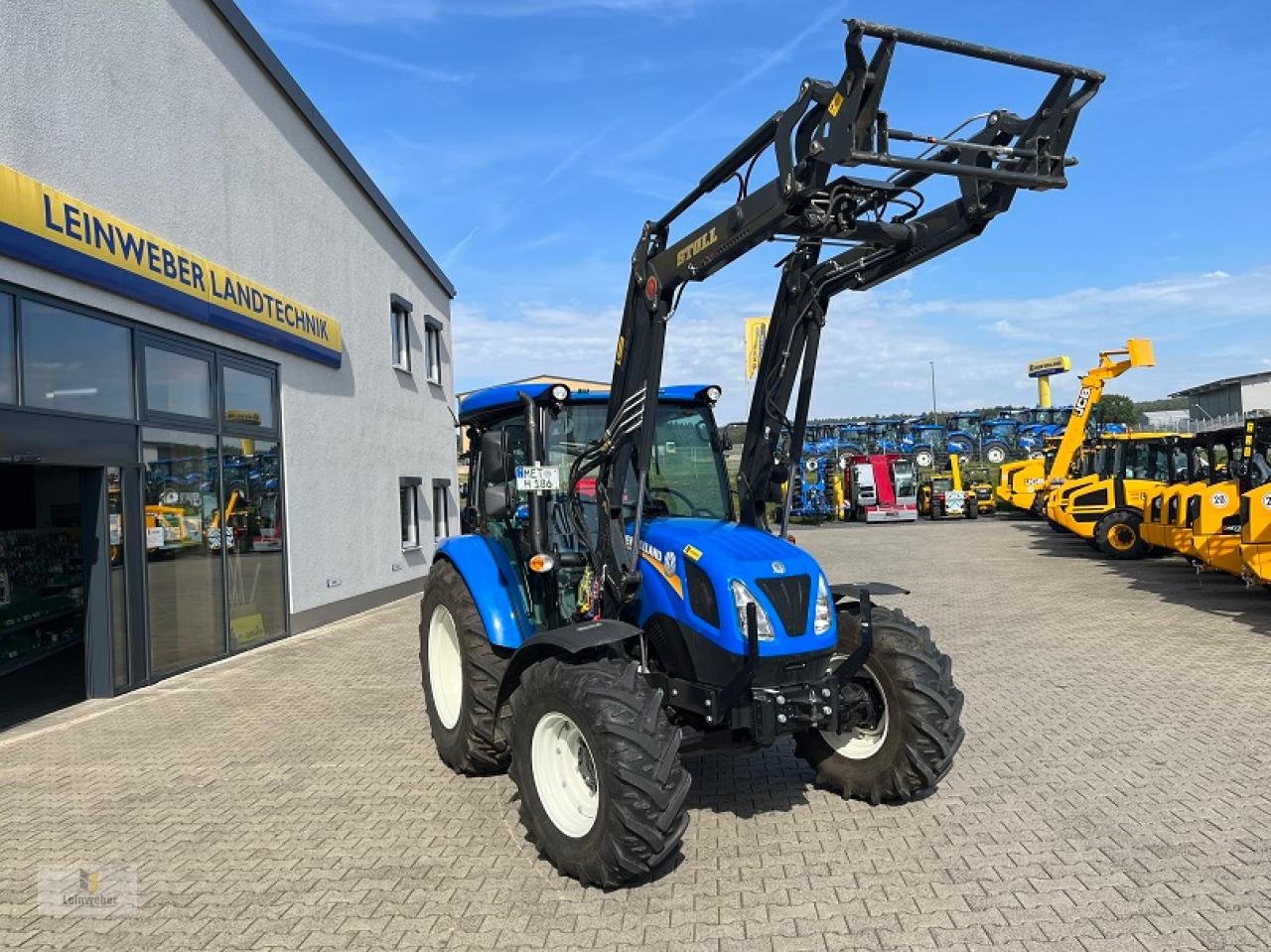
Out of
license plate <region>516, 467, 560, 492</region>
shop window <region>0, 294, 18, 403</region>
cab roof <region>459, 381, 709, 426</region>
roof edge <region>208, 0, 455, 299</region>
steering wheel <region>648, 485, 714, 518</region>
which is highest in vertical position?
roof edge <region>208, 0, 455, 299</region>

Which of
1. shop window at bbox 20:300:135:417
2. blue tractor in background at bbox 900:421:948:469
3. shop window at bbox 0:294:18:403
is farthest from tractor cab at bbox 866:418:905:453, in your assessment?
shop window at bbox 0:294:18:403

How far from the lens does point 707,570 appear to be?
4.39 metres

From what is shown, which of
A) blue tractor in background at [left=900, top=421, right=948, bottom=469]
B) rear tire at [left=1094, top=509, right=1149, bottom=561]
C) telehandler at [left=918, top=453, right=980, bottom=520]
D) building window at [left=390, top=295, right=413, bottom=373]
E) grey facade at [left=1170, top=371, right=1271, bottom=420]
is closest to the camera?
building window at [left=390, top=295, right=413, bottom=373]

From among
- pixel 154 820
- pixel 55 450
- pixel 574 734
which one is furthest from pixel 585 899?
pixel 55 450

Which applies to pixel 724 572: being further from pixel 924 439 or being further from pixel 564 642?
pixel 924 439

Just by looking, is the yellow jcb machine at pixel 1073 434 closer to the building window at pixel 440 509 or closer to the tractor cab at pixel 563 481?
the building window at pixel 440 509

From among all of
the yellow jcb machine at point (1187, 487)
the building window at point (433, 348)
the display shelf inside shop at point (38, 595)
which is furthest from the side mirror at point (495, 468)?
the building window at point (433, 348)

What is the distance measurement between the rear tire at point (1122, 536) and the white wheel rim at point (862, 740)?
48.1ft

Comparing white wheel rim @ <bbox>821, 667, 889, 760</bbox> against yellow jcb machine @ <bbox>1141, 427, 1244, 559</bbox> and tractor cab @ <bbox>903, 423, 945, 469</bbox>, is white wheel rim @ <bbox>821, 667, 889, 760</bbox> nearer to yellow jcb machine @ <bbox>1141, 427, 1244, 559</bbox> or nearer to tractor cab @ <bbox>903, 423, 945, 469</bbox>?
yellow jcb machine @ <bbox>1141, 427, 1244, 559</bbox>

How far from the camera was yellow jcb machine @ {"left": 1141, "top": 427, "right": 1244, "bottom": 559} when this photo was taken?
1288cm

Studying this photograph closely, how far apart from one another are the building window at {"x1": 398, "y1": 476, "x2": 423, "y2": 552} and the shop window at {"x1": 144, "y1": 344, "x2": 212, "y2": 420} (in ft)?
19.9

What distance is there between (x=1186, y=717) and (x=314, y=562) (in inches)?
388

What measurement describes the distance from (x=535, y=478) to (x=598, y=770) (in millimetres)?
1580

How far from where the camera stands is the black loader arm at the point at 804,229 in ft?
12.0
